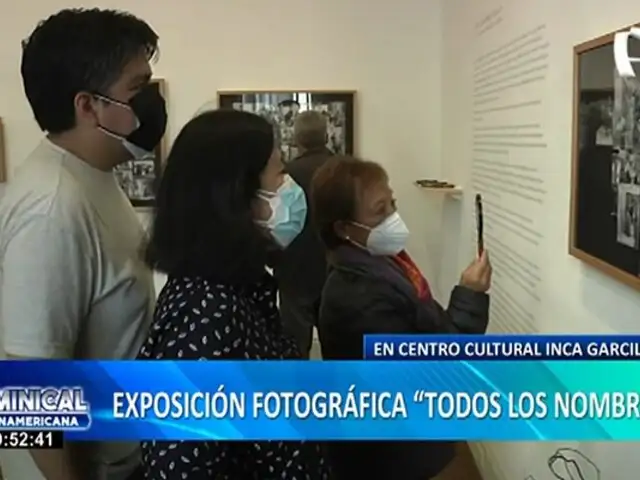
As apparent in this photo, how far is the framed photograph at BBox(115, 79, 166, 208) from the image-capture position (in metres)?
0.83

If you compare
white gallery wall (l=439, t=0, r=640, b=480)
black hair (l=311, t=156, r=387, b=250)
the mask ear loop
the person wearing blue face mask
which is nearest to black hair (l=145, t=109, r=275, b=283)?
Result: the person wearing blue face mask

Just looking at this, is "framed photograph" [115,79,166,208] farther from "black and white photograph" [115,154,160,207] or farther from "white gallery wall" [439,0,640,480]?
"white gallery wall" [439,0,640,480]

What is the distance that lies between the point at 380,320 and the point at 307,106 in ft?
2.25

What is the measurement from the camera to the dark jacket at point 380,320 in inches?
35.1

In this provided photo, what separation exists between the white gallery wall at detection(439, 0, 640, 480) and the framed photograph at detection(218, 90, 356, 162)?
0.65 ft

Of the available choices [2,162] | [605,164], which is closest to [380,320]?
[605,164]

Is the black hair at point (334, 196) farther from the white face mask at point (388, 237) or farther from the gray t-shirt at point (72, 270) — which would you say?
the gray t-shirt at point (72, 270)

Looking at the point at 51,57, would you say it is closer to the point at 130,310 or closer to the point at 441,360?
the point at 130,310

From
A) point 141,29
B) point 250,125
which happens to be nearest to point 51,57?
point 141,29

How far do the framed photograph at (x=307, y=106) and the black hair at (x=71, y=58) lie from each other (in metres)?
0.24

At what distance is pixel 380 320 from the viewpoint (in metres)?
0.94

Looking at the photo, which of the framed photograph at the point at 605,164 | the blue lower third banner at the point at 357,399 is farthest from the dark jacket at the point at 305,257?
the framed photograph at the point at 605,164

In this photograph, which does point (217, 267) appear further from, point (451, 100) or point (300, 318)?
point (451, 100)

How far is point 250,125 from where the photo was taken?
2.59 ft
